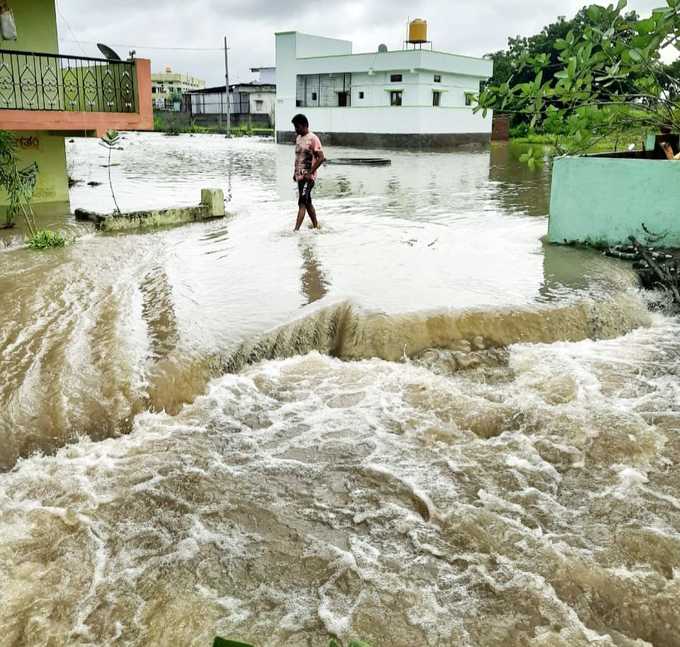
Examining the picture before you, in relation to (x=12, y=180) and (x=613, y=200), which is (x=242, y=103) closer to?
(x=12, y=180)

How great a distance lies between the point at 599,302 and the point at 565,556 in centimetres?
422

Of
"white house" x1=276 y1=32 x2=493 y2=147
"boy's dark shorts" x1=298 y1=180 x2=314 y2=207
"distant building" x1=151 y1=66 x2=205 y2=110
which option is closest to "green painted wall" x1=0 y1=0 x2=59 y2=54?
"boy's dark shorts" x1=298 y1=180 x2=314 y2=207

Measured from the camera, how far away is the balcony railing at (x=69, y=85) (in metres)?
12.0

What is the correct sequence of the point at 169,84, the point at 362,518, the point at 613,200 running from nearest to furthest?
the point at 362,518
the point at 613,200
the point at 169,84

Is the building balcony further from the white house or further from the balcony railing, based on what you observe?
the white house

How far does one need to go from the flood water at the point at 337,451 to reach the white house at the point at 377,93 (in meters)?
30.1

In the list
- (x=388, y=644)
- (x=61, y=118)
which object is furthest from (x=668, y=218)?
(x=61, y=118)

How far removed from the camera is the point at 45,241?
9.88 metres

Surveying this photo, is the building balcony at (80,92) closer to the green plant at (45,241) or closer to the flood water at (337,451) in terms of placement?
the green plant at (45,241)

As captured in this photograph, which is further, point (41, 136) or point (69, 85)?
point (41, 136)

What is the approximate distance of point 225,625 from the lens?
3277 mm

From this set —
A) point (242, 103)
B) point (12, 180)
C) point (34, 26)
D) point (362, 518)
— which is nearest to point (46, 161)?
point (34, 26)

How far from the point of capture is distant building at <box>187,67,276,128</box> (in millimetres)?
58375

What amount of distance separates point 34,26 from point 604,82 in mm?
12717
